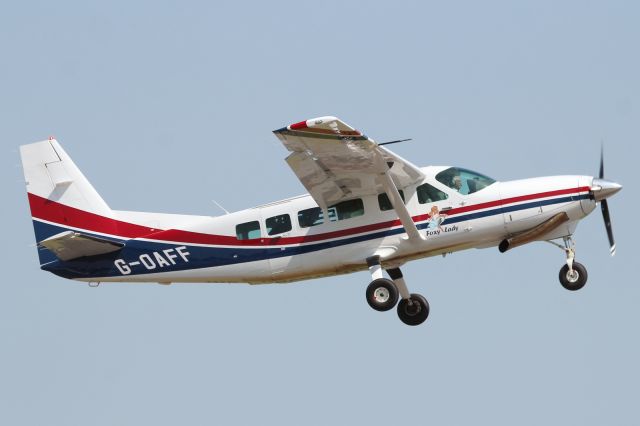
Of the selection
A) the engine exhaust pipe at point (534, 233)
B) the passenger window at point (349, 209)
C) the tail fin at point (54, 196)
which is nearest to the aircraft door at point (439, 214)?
the engine exhaust pipe at point (534, 233)

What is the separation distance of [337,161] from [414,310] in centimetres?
405

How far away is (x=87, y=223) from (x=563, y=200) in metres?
9.88

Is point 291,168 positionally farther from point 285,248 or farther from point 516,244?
point 516,244

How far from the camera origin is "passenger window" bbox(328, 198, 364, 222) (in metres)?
22.6

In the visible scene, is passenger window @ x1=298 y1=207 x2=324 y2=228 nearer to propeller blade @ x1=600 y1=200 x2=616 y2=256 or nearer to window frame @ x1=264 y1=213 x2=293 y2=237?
window frame @ x1=264 y1=213 x2=293 y2=237

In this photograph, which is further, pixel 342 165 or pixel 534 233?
pixel 534 233

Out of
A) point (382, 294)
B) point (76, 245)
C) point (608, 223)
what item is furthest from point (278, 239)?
point (608, 223)

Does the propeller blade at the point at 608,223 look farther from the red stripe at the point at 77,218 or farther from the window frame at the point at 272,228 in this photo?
the red stripe at the point at 77,218

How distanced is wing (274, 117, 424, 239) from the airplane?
0.02 meters

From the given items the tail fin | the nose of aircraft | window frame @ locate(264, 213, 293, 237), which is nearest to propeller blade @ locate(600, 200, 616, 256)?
the nose of aircraft

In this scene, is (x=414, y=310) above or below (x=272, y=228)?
below

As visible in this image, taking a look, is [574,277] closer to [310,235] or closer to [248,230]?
[310,235]

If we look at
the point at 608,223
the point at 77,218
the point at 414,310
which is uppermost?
the point at 77,218

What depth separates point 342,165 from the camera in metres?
21.6
